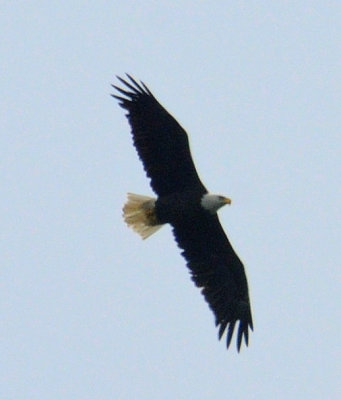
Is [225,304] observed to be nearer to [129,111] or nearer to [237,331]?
[237,331]

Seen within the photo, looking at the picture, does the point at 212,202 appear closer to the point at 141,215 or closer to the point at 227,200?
the point at 227,200

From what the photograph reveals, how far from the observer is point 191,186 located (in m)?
16.8

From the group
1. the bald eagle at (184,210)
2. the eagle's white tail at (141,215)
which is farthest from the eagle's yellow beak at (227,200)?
the eagle's white tail at (141,215)

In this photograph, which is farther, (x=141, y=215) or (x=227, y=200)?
(x=141, y=215)

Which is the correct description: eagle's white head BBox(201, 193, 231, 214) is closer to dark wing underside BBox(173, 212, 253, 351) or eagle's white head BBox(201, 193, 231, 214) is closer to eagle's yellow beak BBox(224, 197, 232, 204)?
eagle's yellow beak BBox(224, 197, 232, 204)

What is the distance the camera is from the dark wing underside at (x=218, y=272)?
56.4ft

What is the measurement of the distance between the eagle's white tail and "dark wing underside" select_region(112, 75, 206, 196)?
31cm

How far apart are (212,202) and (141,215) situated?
2.67 feet

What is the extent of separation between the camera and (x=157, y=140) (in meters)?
16.6

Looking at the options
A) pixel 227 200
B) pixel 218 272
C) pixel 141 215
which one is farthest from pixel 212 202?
pixel 218 272

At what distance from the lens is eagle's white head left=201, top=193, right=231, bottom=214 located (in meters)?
16.8

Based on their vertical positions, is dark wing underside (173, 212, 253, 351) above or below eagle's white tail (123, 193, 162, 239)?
below

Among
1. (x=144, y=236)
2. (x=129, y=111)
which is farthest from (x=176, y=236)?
(x=129, y=111)

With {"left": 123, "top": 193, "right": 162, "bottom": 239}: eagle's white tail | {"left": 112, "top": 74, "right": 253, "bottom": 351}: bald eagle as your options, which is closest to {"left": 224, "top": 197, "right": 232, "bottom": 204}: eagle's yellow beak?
{"left": 112, "top": 74, "right": 253, "bottom": 351}: bald eagle
